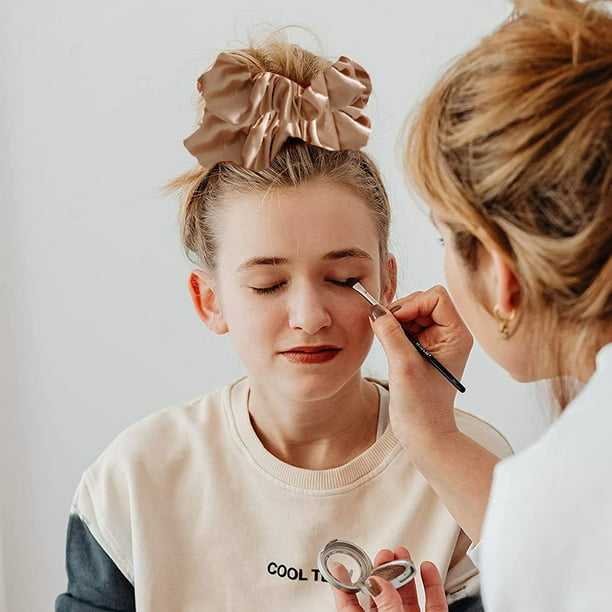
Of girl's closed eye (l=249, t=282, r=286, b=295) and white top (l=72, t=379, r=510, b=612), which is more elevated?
girl's closed eye (l=249, t=282, r=286, b=295)

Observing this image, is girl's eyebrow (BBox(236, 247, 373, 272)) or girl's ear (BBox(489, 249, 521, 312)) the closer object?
girl's ear (BBox(489, 249, 521, 312))

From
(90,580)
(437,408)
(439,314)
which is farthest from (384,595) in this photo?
(90,580)

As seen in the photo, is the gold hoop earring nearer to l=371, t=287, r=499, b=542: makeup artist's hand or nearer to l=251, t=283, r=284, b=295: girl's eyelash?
l=371, t=287, r=499, b=542: makeup artist's hand

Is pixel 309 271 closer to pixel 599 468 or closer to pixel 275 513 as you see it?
pixel 275 513

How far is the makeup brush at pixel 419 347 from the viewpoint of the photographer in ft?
3.65

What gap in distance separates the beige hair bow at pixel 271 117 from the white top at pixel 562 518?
480 millimetres

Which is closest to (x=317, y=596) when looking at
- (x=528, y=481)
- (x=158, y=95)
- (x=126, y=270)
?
(x=528, y=481)

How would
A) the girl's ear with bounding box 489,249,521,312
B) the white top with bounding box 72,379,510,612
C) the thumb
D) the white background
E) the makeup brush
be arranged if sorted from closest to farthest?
the girl's ear with bounding box 489,249,521,312, the thumb, the makeup brush, the white top with bounding box 72,379,510,612, the white background

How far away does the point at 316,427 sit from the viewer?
128 centimetres

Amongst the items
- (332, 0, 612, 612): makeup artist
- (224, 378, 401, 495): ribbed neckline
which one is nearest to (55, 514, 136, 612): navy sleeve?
(224, 378, 401, 495): ribbed neckline

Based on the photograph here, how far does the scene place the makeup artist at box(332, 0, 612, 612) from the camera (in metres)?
0.75

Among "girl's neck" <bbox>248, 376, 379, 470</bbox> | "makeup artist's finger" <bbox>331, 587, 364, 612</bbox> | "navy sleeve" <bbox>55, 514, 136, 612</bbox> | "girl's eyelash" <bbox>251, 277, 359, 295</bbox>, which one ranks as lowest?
"navy sleeve" <bbox>55, 514, 136, 612</bbox>

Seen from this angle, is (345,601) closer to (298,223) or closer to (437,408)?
(437,408)

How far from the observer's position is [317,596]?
1.25 meters
